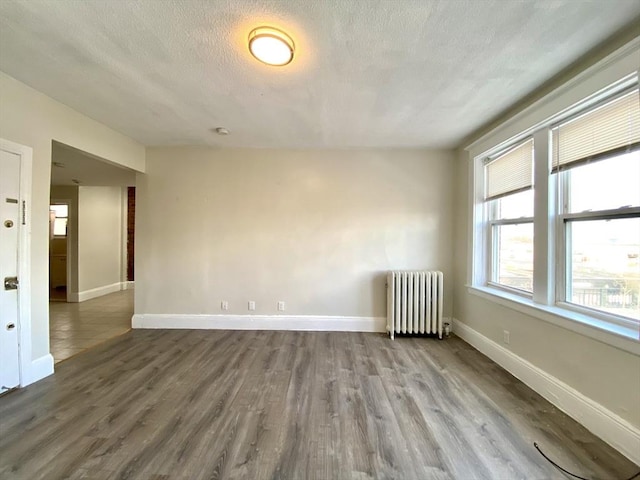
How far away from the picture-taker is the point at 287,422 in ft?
6.22

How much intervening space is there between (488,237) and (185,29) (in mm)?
3488

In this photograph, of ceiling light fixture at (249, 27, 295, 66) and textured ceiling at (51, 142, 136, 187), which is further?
textured ceiling at (51, 142, 136, 187)

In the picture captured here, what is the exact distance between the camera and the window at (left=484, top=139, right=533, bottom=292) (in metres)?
2.60

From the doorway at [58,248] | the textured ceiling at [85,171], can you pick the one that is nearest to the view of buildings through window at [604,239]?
the textured ceiling at [85,171]

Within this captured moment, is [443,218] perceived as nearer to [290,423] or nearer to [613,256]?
[613,256]

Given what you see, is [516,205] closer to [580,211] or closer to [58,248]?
[580,211]

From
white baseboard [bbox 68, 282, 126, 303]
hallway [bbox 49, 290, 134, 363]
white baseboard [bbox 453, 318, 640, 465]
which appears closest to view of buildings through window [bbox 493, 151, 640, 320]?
white baseboard [bbox 453, 318, 640, 465]

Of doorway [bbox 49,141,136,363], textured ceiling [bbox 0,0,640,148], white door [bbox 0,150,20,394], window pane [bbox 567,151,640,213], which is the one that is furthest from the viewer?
doorway [bbox 49,141,136,363]

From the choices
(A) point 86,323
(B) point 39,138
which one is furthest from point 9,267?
(A) point 86,323

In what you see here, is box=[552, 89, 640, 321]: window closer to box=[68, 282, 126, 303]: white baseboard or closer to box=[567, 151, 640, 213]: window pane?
box=[567, 151, 640, 213]: window pane

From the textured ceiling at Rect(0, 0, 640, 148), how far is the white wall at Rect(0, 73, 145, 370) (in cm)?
14

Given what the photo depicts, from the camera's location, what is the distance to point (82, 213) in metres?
5.75

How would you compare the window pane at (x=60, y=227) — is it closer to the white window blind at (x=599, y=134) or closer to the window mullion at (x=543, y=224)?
the window mullion at (x=543, y=224)

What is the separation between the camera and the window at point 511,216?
2.60 m
